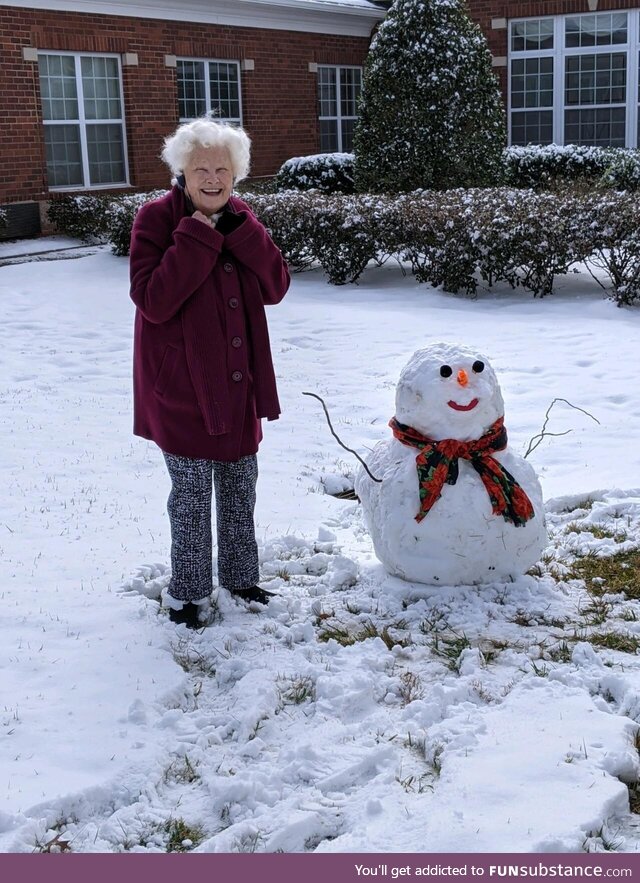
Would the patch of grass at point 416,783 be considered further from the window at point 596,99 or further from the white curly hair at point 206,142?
the window at point 596,99

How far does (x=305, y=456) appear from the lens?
18.9 feet

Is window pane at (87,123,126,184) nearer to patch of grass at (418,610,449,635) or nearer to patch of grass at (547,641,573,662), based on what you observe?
patch of grass at (418,610,449,635)

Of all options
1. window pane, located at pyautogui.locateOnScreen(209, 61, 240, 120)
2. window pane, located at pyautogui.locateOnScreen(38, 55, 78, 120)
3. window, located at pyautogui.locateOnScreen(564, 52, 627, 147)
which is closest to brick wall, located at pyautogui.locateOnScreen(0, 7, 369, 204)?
window pane, located at pyautogui.locateOnScreen(209, 61, 240, 120)

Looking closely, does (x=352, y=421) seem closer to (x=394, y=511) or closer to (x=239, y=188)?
(x=394, y=511)

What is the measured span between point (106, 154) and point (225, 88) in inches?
115

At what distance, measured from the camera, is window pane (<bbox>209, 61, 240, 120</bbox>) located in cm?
1767

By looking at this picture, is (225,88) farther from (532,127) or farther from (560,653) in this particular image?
(560,653)

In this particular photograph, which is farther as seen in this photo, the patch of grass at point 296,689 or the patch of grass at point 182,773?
the patch of grass at point 296,689

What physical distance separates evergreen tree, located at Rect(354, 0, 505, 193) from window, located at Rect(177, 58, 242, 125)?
5047 millimetres

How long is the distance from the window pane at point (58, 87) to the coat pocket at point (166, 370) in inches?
499

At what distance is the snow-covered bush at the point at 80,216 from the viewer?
48.0 ft

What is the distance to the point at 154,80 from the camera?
53.7ft

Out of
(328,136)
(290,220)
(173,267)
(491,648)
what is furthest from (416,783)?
(328,136)

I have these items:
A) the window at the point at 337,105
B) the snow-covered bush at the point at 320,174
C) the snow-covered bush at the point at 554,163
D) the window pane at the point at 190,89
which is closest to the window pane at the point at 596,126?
the snow-covered bush at the point at 554,163
